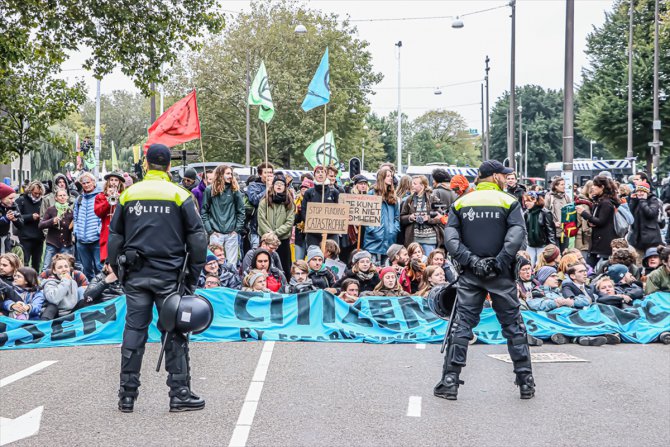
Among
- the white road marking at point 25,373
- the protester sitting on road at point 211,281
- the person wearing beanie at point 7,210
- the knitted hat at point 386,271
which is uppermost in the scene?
the person wearing beanie at point 7,210

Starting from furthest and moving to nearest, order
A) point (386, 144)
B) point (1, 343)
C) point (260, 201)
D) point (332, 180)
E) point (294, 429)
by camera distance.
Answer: point (386, 144), point (332, 180), point (260, 201), point (1, 343), point (294, 429)

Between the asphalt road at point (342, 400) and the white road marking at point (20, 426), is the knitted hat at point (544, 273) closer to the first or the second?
the asphalt road at point (342, 400)

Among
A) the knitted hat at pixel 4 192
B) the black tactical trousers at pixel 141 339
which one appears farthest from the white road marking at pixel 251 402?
the knitted hat at pixel 4 192

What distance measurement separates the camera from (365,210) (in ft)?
44.5

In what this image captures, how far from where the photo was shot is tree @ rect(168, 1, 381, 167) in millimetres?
52031

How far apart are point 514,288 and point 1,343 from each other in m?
5.68

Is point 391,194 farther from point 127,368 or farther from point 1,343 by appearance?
point 127,368

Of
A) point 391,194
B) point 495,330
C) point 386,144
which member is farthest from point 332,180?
point 386,144

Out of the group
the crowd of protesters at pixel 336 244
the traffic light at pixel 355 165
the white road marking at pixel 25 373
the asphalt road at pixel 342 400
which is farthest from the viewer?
the traffic light at pixel 355 165

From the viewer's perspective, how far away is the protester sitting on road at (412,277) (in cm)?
1209

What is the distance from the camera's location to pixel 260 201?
1348 centimetres

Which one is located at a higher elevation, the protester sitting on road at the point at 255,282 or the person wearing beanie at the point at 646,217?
the person wearing beanie at the point at 646,217

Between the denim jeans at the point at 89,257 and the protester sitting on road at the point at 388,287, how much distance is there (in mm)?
4006

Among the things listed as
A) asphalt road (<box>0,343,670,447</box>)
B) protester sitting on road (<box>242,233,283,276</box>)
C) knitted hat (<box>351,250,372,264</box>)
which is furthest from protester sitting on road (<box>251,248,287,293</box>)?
asphalt road (<box>0,343,670,447</box>)
